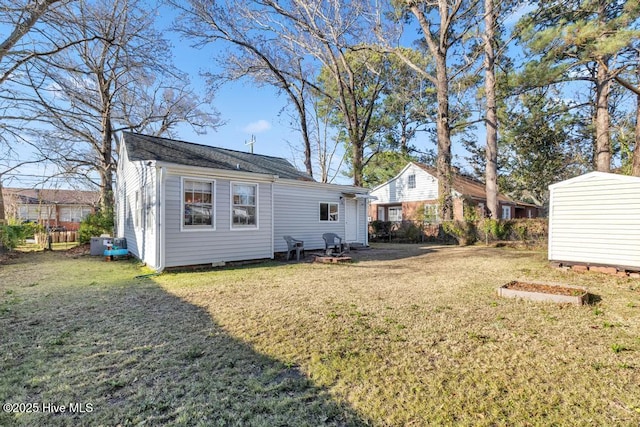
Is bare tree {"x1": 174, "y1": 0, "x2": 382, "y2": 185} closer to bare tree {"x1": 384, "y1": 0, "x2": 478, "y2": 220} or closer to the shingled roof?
bare tree {"x1": 384, "y1": 0, "x2": 478, "y2": 220}

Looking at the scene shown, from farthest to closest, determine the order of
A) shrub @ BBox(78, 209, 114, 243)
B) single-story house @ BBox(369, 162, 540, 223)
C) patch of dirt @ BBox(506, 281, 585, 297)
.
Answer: single-story house @ BBox(369, 162, 540, 223) → shrub @ BBox(78, 209, 114, 243) → patch of dirt @ BBox(506, 281, 585, 297)

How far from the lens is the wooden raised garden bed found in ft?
16.5

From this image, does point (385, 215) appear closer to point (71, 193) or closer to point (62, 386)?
point (62, 386)

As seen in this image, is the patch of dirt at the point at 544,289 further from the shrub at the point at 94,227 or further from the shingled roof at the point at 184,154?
the shrub at the point at 94,227

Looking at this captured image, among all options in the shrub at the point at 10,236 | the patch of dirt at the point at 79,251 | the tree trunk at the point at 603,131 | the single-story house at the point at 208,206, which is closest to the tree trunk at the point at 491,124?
the tree trunk at the point at 603,131

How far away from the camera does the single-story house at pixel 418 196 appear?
76.3 ft

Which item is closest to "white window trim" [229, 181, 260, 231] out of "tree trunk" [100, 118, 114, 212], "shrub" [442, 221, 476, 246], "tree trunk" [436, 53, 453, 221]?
"shrub" [442, 221, 476, 246]

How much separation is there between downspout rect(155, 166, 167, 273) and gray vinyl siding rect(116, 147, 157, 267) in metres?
0.25

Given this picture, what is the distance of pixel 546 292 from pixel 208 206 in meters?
7.81

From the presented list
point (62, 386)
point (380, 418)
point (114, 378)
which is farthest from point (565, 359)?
point (62, 386)

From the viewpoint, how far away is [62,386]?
268cm

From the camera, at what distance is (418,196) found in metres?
24.4

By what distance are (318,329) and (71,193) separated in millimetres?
35481

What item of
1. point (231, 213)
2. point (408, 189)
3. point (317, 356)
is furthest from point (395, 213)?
point (317, 356)
